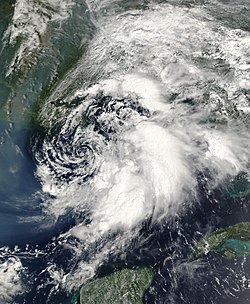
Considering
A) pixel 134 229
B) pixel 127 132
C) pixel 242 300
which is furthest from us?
pixel 127 132

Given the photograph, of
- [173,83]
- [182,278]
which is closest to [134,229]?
[182,278]

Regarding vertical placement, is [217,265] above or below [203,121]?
below

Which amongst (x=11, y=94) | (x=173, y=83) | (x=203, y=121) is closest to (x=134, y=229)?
(x=203, y=121)

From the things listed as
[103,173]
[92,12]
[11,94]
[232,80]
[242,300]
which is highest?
[92,12]

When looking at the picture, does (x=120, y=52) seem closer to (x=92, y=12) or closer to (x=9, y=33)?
(x=92, y=12)

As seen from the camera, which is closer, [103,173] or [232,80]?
[103,173]

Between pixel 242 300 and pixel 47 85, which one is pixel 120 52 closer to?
pixel 47 85

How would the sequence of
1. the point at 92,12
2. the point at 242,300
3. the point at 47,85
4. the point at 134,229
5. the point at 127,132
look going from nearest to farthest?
the point at 242,300
the point at 134,229
the point at 127,132
the point at 47,85
the point at 92,12
